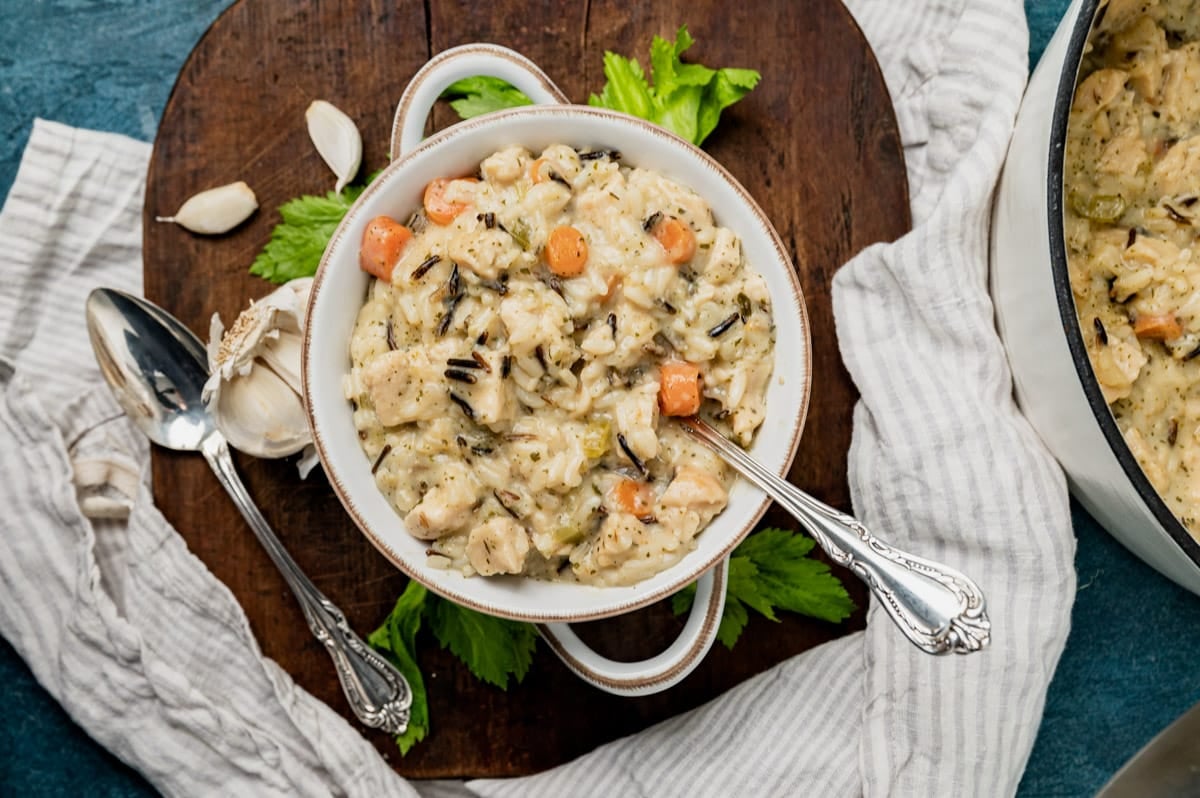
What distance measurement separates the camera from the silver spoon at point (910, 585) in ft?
7.30

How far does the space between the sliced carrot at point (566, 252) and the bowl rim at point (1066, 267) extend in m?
1.09

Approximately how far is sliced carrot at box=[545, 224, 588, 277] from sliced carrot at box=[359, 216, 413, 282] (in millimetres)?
381

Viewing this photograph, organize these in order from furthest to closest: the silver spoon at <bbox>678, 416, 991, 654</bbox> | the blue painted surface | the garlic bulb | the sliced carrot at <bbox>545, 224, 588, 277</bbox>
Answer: the blue painted surface < the garlic bulb < the sliced carrot at <bbox>545, 224, 588, 277</bbox> < the silver spoon at <bbox>678, 416, 991, 654</bbox>

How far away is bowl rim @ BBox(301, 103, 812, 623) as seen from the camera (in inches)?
100

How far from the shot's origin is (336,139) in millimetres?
3135

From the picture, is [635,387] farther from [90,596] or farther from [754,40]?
[90,596]

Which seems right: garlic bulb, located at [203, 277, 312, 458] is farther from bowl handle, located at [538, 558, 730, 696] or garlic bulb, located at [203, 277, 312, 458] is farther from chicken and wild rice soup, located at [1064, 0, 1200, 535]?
chicken and wild rice soup, located at [1064, 0, 1200, 535]

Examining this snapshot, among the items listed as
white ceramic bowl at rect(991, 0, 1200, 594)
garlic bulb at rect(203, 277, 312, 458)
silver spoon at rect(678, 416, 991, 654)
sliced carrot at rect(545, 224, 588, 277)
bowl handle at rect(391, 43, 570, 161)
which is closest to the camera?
silver spoon at rect(678, 416, 991, 654)

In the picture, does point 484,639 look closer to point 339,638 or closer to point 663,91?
point 339,638

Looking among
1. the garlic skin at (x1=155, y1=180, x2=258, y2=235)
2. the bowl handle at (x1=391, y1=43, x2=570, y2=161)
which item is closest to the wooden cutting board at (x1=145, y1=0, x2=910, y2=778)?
the garlic skin at (x1=155, y1=180, x2=258, y2=235)

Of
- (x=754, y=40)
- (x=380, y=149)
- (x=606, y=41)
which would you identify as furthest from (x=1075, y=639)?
(x=380, y=149)

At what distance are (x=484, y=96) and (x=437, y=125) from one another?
0.53ft

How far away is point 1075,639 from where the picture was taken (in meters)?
3.57

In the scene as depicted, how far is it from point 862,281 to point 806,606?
3.04 ft
